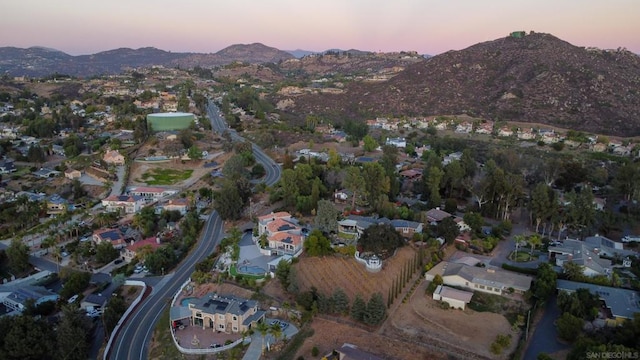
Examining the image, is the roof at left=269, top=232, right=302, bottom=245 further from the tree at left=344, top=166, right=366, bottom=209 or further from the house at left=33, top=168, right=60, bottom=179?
the house at left=33, top=168, right=60, bottom=179

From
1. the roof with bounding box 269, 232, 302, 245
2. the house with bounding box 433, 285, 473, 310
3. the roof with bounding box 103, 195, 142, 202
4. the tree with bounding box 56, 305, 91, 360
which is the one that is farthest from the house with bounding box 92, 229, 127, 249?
the house with bounding box 433, 285, 473, 310

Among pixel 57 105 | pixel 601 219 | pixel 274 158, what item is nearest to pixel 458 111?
pixel 274 158

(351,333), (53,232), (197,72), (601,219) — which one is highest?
(197,72)

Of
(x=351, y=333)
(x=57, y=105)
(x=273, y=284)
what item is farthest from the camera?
(x=57, y=105)

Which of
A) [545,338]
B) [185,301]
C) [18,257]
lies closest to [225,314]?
[185,301]

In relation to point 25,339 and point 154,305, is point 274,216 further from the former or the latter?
point 25,339

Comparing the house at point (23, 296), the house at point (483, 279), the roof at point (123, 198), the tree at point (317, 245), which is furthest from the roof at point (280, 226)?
the roof at point (123, 198)

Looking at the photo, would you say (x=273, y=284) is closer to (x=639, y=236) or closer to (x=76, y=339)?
(x=76, y=339)
